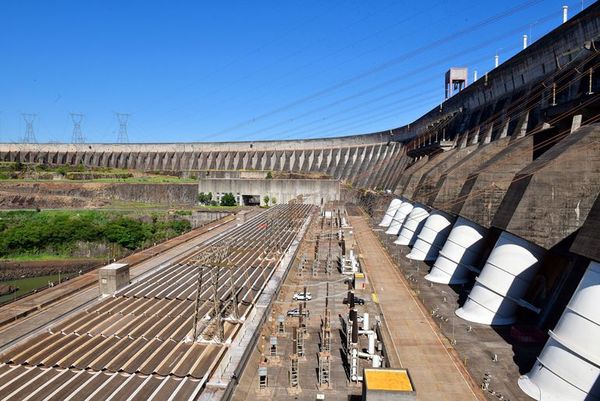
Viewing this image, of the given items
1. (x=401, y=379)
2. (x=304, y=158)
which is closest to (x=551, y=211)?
(x=401, y=379)

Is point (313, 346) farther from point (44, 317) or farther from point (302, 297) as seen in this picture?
point (44, 317)

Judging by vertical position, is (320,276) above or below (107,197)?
above

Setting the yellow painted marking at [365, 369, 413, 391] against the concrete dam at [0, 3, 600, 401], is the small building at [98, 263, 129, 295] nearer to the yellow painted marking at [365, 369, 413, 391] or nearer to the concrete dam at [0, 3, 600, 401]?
the yellow painted marking at [365, 369, 413, 391]

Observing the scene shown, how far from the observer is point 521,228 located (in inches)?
677

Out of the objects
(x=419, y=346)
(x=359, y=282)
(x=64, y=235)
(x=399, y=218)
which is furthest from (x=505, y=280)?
(x=64, y=235)

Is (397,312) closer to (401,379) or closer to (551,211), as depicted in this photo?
(551,211)

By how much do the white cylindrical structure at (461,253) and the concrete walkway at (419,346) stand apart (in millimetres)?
2277

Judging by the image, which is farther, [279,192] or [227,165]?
[227,165]

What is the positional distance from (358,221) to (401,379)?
42035mm

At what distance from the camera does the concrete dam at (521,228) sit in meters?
12.8

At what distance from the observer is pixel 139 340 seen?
12.6 meters

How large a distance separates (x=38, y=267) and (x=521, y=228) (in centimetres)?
3913

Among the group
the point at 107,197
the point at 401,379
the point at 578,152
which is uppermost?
the point at 578,152

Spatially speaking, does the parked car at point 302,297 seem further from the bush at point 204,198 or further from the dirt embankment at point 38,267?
the bush at point 204,198
